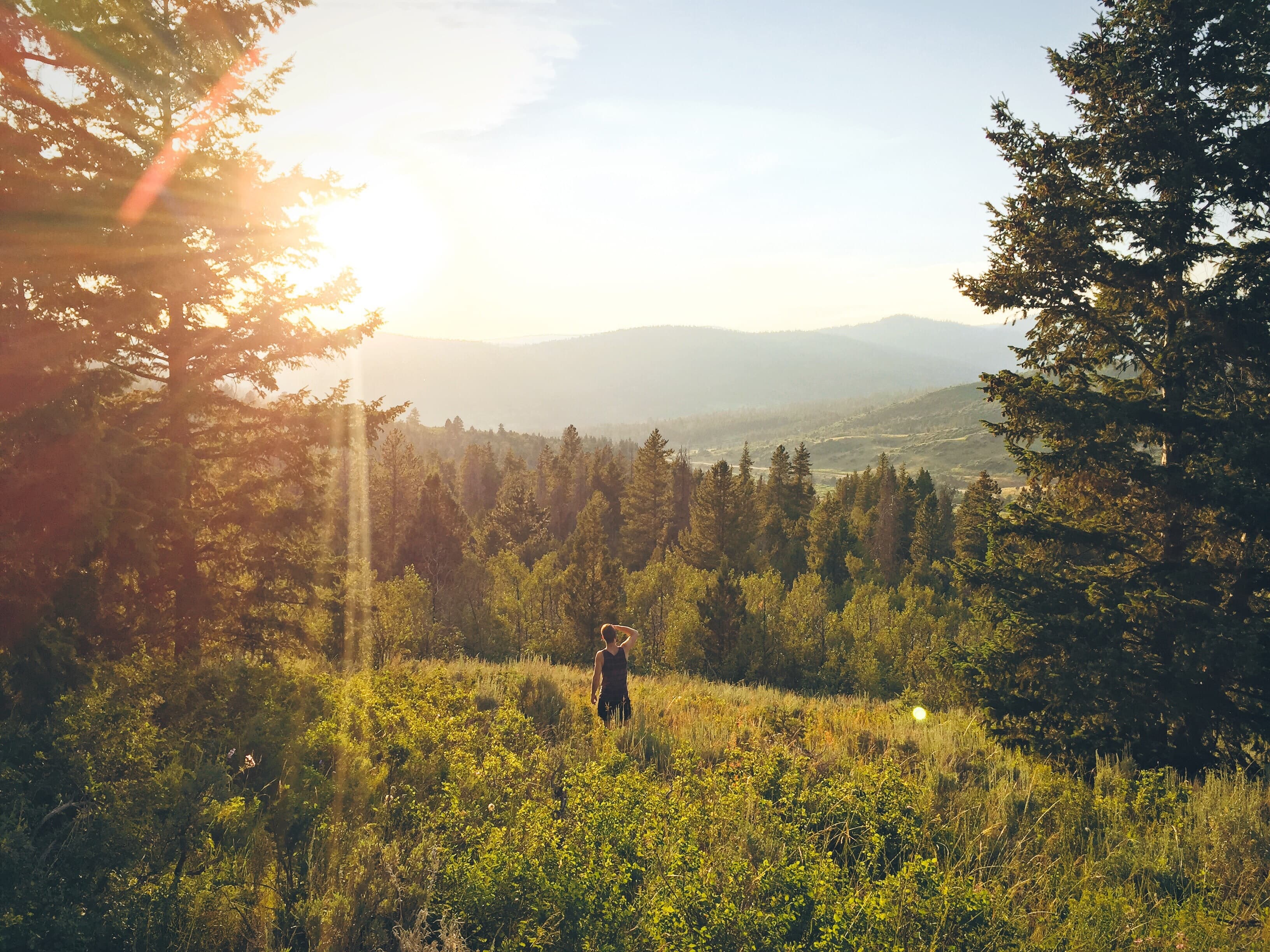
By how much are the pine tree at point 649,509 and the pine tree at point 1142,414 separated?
126 feet

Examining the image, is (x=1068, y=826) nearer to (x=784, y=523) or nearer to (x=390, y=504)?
(x=390, y=504)

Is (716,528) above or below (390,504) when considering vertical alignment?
below

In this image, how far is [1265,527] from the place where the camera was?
22.4 ft

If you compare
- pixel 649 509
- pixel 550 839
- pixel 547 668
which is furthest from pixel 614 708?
pixel 649 509

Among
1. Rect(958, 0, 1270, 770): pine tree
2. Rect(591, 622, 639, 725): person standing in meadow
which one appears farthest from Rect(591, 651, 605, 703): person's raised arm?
Rect(958, 0, 1270, 770): pine tree

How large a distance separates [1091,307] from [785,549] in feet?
142

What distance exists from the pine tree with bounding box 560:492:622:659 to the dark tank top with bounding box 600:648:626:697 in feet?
52.4

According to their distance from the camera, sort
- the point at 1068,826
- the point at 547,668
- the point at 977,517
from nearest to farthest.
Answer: the point at 1068,826 → the point at 977,517 → the point at 547,668

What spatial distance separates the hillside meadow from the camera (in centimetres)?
378

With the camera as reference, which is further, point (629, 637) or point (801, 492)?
point (801, 492)

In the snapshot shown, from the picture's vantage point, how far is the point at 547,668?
15.1 m

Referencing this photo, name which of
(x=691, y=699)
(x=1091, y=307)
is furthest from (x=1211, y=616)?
(x=691, y=699)

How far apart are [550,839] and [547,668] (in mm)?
10804

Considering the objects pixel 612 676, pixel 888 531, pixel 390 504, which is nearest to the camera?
pixel 612 676
